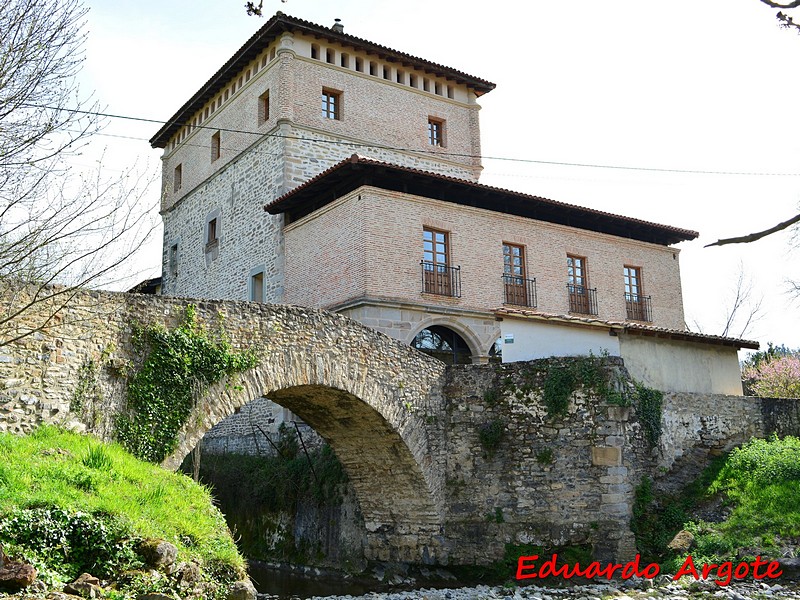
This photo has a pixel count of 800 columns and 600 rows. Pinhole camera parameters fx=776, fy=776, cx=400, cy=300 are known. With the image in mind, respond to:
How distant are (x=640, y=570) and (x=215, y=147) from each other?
16629 millimetres

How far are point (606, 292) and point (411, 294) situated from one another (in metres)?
6.10

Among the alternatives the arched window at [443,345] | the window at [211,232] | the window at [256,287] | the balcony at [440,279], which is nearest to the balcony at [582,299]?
the arched window at [443,345]

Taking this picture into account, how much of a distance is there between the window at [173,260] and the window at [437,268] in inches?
420

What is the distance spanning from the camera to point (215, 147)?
23.0 m

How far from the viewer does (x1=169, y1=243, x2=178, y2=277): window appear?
24.8 metres

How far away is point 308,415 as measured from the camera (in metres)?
14.2

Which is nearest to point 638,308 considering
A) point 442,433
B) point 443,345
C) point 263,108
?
point 443,345

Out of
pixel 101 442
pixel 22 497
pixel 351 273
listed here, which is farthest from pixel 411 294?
pixel 22 497

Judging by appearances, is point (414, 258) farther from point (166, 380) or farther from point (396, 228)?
point (166, 380)

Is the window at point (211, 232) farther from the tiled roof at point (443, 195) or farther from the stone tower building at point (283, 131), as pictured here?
the tiled roof at point (443, 195)

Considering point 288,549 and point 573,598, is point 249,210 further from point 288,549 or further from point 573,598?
point 573,598

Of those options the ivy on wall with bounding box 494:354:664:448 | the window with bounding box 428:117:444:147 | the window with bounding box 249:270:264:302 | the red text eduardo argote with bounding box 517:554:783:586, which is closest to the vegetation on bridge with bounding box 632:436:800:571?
the red text eduardo argote with bounding box 517:554:783:586

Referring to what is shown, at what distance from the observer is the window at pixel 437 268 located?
17.1 m

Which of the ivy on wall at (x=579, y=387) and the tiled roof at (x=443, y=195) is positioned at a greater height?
the tiled roof at (x=443, y=195)
